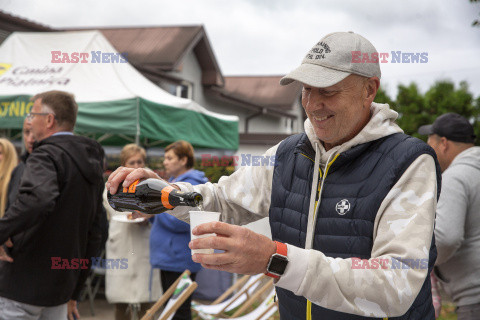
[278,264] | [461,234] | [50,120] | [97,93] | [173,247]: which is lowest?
[173,247]

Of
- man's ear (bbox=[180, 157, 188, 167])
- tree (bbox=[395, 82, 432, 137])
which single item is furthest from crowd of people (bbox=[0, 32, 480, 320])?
tree (bbox=[395, 82, 432, 137])

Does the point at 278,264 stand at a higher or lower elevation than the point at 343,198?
lower

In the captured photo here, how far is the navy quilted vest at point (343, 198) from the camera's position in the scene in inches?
68.4

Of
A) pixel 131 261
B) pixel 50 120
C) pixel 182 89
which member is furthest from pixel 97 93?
pixel 182 89

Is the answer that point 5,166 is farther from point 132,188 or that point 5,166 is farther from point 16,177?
point 132,188

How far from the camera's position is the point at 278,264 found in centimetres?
144

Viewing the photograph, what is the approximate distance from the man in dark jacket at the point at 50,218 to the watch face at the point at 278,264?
86.1 inches

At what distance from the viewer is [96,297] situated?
801 cm

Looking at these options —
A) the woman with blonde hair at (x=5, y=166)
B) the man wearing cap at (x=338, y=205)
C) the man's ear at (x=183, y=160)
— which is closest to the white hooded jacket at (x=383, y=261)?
the man wearing cap at (x=338, y=205)

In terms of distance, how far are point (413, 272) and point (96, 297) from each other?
7298mm

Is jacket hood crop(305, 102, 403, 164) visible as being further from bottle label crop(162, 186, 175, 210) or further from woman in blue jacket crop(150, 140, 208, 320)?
woman in blue jacket crop(150, 140, 208, 320)

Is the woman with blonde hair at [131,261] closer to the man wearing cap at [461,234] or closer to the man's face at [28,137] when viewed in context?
the man's face at [28,137]

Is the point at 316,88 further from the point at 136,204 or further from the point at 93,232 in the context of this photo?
the point at 93,232

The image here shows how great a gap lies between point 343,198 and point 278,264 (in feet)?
1.61
